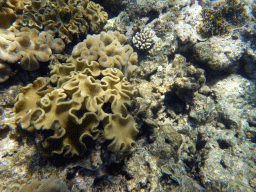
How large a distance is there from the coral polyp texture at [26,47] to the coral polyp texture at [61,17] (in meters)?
0.35

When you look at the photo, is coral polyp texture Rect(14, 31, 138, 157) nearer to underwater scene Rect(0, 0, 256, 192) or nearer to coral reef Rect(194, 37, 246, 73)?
underwater scene Rect(0, 0, 256, 192)

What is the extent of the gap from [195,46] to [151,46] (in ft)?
6.17

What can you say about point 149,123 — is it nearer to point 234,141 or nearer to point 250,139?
point 234,141

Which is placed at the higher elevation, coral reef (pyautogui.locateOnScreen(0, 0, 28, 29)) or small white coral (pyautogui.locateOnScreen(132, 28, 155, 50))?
coral reef (pyautogui.locateOnScreen(0, 0, 28, 29))

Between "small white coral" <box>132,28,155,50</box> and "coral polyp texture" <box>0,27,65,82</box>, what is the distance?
2.71 metres

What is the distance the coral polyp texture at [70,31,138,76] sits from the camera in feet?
11.2

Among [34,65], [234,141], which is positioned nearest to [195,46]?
[234,141]

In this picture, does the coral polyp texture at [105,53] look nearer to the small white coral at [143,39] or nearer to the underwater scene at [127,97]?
the underwater scene at [127,97]

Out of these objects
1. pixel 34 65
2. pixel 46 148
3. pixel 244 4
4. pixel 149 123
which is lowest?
pixel 149 123

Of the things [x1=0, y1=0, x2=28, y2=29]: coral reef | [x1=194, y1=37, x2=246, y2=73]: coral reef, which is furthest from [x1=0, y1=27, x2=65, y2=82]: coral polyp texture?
[x1=194, y1=37, x2=246, y2=73]: coral reef

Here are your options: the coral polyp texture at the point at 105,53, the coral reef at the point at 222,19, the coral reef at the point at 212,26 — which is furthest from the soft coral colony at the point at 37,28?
the coral reef at the point at 222,19

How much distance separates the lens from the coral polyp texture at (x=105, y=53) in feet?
11.2

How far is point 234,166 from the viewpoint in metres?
4.34

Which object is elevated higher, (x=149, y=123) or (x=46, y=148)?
(x=46, y=148)
